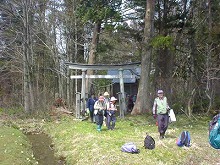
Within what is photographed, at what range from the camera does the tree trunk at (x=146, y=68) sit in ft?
67.2

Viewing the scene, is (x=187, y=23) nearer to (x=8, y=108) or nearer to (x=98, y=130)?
(x=98, y=130)

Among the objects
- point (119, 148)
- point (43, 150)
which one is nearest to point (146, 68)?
point (43, 150)

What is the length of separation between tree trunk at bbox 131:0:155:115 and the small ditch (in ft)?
21.6

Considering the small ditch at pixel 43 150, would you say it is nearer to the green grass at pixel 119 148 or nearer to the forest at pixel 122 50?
the green grass at pixel 119 148

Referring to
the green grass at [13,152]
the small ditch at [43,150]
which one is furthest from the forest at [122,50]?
the green grass at [13,152]

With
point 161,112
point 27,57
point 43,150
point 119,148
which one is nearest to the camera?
point 119,148

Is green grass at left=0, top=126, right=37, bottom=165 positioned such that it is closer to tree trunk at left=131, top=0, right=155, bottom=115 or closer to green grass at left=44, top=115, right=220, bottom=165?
green grass at left=44, top=115, right=220, bottom=165

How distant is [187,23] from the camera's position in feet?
75.1

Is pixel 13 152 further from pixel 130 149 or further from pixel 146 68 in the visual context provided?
pixel 146 68

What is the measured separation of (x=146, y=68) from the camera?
2102cm

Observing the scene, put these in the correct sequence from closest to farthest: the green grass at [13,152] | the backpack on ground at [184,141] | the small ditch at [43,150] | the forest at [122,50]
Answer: the green grass at [13,152]
the backpack on ground at [184,141]
the small ditch at [43,150]
the forest at [122,50]

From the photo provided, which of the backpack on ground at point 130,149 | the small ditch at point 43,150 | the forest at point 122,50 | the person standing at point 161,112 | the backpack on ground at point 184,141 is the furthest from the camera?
the forest at point 122,50

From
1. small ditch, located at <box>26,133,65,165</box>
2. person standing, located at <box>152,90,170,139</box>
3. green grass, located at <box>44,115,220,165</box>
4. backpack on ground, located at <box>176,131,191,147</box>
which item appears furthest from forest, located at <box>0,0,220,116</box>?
backpack on ground, located at <box>176,131,191,147</box>

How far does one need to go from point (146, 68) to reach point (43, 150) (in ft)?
32.3
